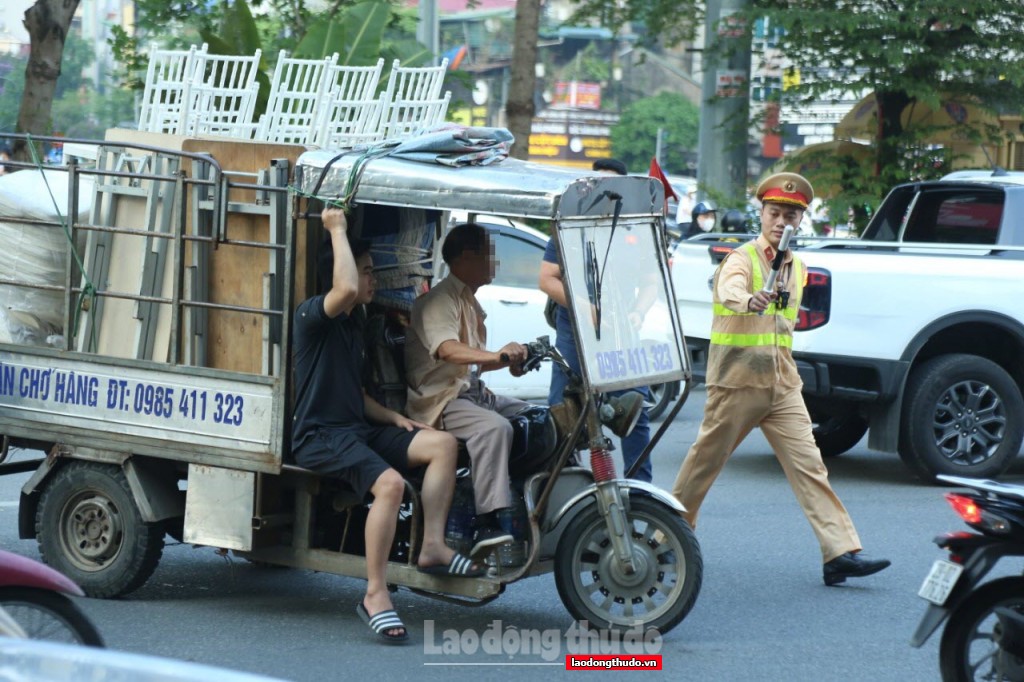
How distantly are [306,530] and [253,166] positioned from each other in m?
1.59

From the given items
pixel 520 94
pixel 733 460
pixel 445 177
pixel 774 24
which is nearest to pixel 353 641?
pixel 445 177

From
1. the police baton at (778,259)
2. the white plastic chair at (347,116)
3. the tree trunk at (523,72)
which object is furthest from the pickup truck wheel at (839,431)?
the tree trunk at (523,72)

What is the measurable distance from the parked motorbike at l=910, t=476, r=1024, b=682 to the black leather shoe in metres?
1.99

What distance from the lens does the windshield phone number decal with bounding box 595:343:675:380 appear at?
5.77m

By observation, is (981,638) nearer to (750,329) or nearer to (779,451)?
(779,451)

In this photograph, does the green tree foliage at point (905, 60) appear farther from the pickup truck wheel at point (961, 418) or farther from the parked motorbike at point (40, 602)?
the parked motorbike at point (40, 602)

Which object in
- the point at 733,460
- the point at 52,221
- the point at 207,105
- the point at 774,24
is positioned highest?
the point at 774,24

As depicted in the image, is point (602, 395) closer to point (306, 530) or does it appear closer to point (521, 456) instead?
point (521, 456)

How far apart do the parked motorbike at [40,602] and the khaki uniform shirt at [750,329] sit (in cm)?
343

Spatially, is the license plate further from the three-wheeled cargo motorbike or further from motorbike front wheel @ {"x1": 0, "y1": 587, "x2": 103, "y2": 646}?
motorbike front wheel @ {"x1": 0, "y1": 587, "x2": 103, "y2": 646}

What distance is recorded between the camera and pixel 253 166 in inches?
246

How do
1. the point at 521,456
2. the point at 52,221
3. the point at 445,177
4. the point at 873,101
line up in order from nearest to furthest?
1. the point at 445,177
2. the point at 521,456
3. the point at 52,221
4. the point at 873,101

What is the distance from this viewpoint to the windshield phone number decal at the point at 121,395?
6117 millimetres

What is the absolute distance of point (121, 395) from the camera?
20.7 ft
